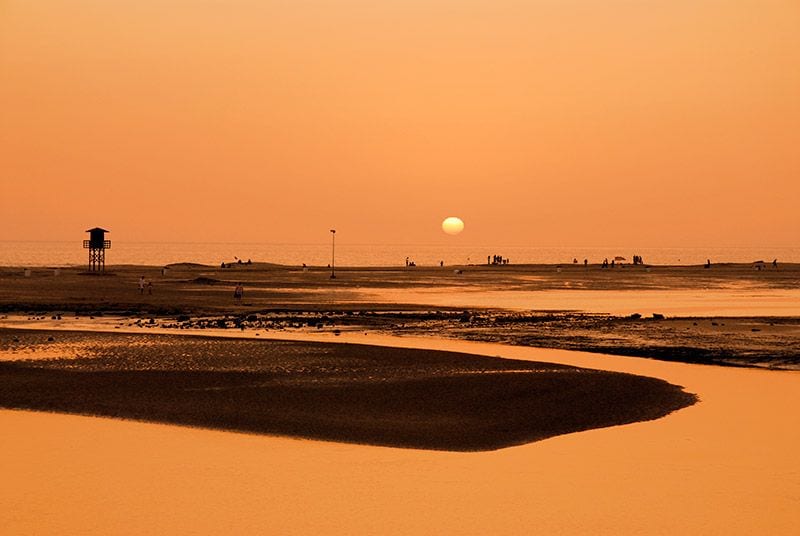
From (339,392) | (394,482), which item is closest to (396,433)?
(394,482)

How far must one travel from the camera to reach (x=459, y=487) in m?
16.4

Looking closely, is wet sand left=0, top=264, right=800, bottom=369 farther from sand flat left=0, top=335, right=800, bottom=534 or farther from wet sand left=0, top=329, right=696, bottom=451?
sand flat left=0, top=335, right=800, bottom=534

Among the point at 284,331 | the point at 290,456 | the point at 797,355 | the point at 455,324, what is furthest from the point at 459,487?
the point at 455,324

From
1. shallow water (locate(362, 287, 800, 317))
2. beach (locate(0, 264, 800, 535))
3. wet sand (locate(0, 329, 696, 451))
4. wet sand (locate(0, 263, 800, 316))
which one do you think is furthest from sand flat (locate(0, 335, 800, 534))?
shallow water (locate(362, 287, 800, 317))

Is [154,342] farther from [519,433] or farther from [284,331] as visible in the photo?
[519,433]

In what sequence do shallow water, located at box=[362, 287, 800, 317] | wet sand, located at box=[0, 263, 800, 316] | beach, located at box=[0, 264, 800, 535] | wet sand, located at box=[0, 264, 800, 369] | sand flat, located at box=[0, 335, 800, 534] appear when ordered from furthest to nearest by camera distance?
shallow water, located at box=[362, 287, 800, 317] < wet sand, located at box=[0, 263, 800, 316] < wet sand, located at box=[0, 264, 800, 369] < beach, located at box=[0, 264, 800, 535] < sand flat, located at box=[0, 335, 800, 534]

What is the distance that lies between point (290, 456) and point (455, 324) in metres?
31.4

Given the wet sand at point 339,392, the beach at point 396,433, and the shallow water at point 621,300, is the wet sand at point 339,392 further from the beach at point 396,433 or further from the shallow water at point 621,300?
the shallow water at point 621,300

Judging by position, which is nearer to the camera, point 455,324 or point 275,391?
point 275,391

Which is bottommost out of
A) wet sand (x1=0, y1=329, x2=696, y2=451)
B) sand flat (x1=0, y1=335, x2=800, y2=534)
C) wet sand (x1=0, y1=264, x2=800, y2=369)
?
sand flat (x1=0, y1=335, x2=800, y2=534)

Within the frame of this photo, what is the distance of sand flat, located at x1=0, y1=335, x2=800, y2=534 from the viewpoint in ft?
47.6

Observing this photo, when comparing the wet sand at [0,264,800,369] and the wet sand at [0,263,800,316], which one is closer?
the wet sand at [0,264,800,369]

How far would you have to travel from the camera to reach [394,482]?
55.0ft

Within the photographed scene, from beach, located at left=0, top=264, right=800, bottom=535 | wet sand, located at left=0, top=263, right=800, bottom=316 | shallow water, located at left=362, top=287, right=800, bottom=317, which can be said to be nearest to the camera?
beach, located at left=0, top=264, right=800, bottom=535
